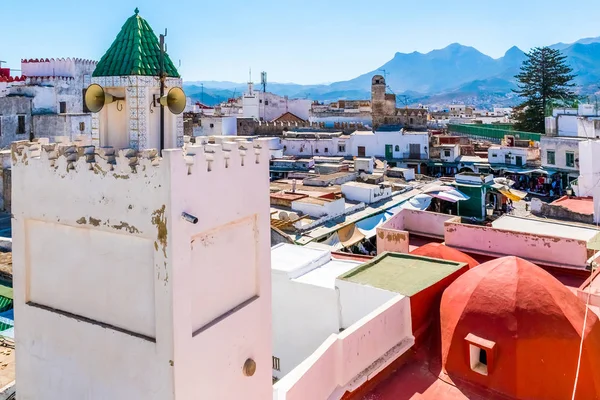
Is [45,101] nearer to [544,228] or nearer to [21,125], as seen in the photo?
[21,125]

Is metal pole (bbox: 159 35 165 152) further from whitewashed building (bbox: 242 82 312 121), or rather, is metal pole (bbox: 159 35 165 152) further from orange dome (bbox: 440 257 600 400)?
whitewashed building (bbox: 242 82 312 121)

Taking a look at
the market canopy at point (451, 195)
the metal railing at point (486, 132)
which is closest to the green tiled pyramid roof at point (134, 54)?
the market canopy at point (451, 195)

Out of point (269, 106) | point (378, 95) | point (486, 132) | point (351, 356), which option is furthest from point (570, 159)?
point (269, 106)

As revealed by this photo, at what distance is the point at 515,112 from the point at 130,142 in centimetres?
5386

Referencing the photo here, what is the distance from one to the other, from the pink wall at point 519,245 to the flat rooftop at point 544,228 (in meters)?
1.77

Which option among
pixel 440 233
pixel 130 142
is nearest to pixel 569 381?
pixel 130 142

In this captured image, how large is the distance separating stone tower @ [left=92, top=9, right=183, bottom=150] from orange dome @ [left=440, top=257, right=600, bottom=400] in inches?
225

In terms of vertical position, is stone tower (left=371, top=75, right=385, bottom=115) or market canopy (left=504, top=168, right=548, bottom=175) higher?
stone tower (left=371, top=75, right=385, bottom=115)

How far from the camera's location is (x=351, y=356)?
828cm

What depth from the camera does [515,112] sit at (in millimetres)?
53375

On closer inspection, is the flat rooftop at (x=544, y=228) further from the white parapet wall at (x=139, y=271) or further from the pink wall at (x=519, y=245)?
the white parapet wall at (x=139, y=271)

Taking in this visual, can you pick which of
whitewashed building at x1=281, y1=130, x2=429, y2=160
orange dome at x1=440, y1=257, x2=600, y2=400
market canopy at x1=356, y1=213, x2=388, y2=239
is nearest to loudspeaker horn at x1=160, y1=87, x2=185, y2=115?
orange dome at x1=440, y1=257, x2=600, y2=400

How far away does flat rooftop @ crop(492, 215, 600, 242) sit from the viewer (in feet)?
50.0

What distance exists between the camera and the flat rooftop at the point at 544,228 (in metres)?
15.2
